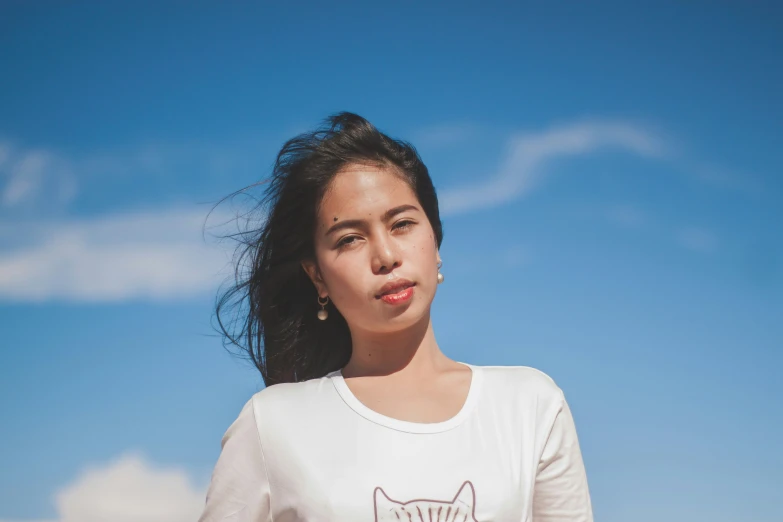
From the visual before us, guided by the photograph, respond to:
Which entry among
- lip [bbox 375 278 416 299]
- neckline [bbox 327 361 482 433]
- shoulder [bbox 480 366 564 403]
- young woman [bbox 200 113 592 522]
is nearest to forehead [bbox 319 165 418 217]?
young woman [bbox 200 113 592 522]

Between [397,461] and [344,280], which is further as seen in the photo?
[344,280]

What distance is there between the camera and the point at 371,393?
357 cm

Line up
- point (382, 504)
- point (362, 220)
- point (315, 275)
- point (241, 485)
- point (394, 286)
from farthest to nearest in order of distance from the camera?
1. point (315, 275)
2. point (362, 220)
3. point (394, 286)
4. point (241, 485)
5. point (382, 504)

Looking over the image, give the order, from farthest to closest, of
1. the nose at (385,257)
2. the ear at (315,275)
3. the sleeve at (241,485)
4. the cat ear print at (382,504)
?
the ear at (315,275), the nose at (385,257), the sleeve at (241,485), the cat ear print at (382,504)

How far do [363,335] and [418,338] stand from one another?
0.78 feet

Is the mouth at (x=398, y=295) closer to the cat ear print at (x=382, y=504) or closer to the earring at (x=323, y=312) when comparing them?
the earring at (x=323, y=312)

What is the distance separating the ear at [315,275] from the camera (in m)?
3.81

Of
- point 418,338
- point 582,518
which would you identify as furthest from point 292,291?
point 582,518

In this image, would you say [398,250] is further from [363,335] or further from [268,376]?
[268,376]

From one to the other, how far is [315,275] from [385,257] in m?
0.52

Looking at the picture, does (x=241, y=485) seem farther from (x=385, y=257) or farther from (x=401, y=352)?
(x=385, y=257)

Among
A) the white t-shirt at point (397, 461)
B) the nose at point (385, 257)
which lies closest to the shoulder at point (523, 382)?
the white t-shirt at point (397, 461)

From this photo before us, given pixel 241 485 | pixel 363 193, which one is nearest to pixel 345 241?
pixel 363 193

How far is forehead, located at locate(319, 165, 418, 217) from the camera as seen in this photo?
3.60 meters
